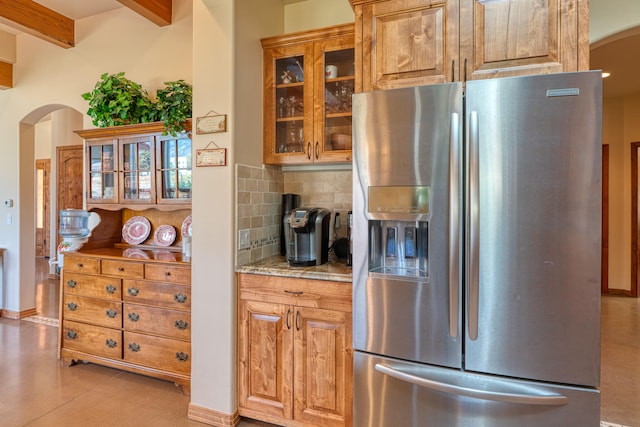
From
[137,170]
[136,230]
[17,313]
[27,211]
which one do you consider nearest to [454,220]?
[137,170]

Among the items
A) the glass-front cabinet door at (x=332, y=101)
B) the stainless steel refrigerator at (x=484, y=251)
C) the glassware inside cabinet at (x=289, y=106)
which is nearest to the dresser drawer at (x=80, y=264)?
the glassware inside cabinet at (x=289, y=106)

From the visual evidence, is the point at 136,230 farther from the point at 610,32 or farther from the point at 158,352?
the point at 610,32

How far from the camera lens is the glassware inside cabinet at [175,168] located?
2.90 metres

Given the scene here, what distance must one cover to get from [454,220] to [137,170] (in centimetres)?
268

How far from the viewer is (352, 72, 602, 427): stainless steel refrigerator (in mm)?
1375

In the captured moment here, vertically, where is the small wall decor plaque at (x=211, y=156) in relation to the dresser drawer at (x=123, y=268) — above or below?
above

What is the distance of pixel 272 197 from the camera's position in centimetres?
260

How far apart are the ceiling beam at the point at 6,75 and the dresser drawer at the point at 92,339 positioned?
9.60 ft

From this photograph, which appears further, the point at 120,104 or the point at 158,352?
the point at 120,104

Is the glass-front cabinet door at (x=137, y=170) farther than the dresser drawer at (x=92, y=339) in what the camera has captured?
Yes

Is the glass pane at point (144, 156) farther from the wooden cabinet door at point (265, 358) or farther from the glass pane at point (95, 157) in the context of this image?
the wooden cabinet door at point (265, 358)

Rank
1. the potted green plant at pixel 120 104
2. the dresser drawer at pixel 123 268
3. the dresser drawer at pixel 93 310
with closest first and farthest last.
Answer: the dresser drawer at pixel 123 268 → the dresser drawer at pixel 93 310 → the potted green plant at pixel 120 104

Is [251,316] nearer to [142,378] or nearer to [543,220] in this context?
[142,378]

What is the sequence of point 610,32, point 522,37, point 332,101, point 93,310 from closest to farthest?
1. point 522,37
2. point 610,32
3. point 332,101
4. point 93,310
